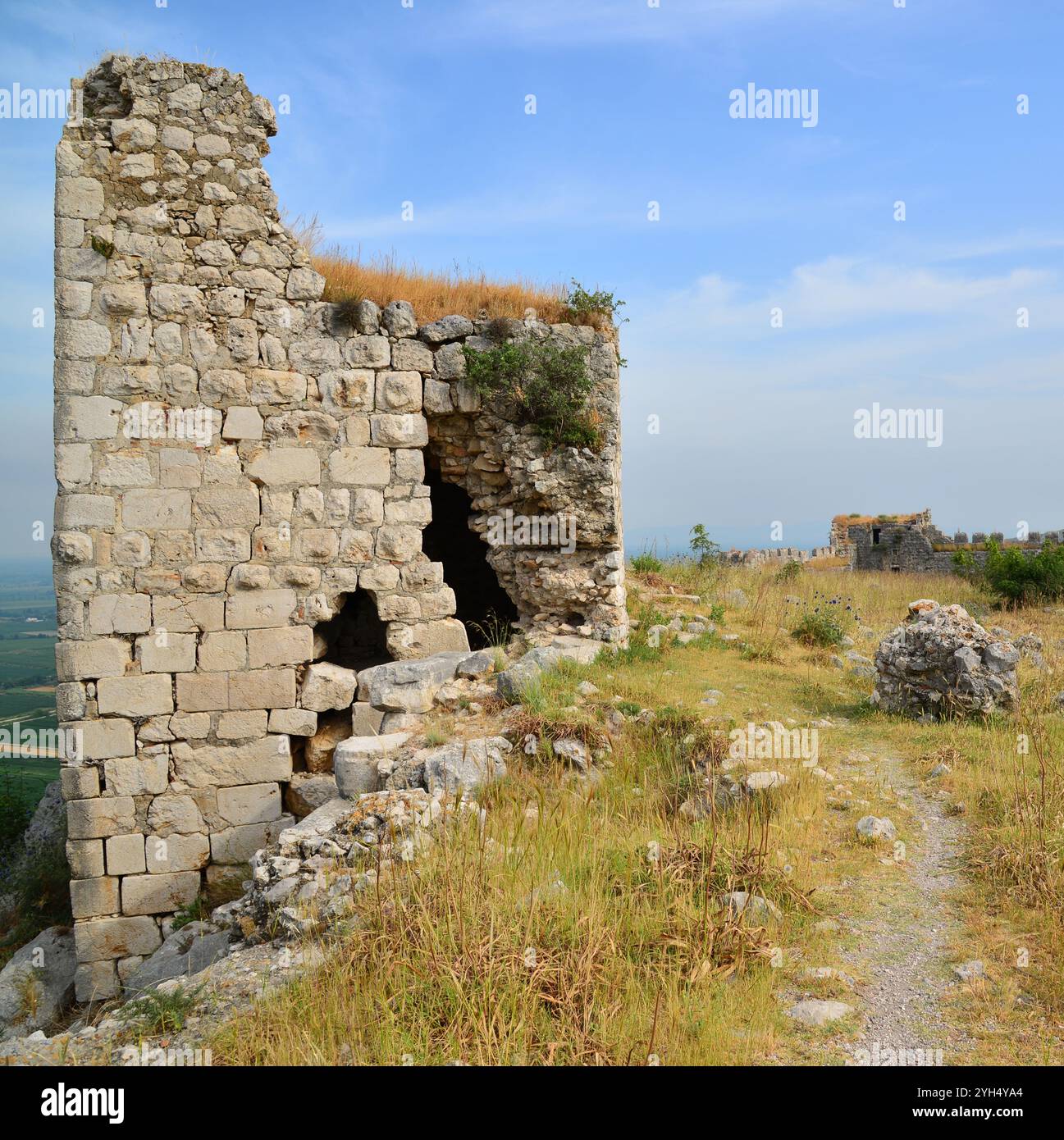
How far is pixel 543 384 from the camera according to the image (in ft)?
25.9

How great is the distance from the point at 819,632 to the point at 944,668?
2724mm

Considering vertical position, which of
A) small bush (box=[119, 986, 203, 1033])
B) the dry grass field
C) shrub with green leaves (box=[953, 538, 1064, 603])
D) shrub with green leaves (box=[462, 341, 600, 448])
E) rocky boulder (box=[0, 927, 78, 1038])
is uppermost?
shrub with green leaves (box=[462, 341, 600, 448])

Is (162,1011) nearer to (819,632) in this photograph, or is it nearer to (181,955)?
(181,955)

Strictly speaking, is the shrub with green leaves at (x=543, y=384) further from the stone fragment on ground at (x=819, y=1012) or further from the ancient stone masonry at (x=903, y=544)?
the ancient stone masonry at (x=903, y=544)

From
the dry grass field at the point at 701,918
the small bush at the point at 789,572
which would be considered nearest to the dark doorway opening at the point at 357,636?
the dry grass field at the point at 701,918

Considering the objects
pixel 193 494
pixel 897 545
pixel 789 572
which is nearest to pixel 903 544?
pixel 897 545

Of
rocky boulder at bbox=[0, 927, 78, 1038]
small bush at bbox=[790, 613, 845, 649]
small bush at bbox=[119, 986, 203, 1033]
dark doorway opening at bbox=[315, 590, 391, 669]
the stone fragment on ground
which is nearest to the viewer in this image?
the stone fragment on ground

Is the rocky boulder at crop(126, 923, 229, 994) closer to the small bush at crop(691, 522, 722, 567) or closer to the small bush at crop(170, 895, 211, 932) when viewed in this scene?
the small bush at crop(170, 895, 211, 932)

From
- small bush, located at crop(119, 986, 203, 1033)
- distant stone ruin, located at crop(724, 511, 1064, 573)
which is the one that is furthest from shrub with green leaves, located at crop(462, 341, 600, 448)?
distant stone ruin, located at crop(724, 511, 1064, 573)

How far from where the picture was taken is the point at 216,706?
684 cm

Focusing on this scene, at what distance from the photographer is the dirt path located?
3.44 metres

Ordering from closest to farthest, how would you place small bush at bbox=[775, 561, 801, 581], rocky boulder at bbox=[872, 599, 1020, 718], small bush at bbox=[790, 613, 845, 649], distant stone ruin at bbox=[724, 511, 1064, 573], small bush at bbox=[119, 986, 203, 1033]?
small bush at bbox=[119, 986, 203, 1033] < rocky boulder at bbox=[872, 599, 1020, 718] < small bush at bbox=[790, 613, 845, 649] < small bush at bbox=[775, 561, 801, 581] < distant stone ruin at bbox=[724, 511, 1064, 573]

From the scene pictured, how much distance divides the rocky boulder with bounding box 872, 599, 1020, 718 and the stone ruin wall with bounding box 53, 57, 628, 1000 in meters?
4.21
